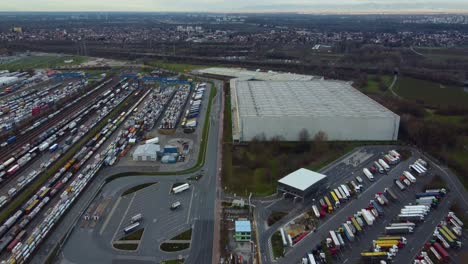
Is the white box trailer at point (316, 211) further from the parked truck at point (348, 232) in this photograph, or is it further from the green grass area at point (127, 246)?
the green grass area at point (127, 246)

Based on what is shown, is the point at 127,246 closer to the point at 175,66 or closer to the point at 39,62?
the point at 175,66

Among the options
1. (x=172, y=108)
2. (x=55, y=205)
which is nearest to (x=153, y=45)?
(x=172, y=108)

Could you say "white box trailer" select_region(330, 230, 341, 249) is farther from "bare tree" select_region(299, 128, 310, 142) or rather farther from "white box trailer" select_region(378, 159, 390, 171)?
"bare tree" select_region(299, 128, 310, 142)

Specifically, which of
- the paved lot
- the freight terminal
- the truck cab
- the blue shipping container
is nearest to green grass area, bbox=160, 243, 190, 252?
the truck cab

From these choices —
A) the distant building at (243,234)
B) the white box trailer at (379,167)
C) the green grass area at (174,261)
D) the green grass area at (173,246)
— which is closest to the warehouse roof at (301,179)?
the distant building at (243,234)

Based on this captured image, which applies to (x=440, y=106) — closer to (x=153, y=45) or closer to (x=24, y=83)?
(x=24, y=83)
